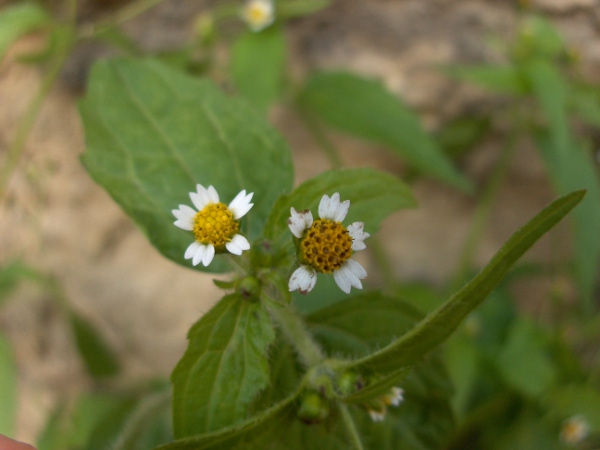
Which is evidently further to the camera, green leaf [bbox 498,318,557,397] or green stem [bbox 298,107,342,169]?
green stem [bbox 298,107,342,169]

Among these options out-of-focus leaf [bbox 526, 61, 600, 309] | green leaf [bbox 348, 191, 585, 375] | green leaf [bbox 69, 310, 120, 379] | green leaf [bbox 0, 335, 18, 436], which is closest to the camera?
green leaf [bbox 348, 191, 585, 375]

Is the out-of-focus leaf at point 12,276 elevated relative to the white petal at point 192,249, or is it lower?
elevated

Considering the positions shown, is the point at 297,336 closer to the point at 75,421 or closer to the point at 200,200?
the point at 200,200

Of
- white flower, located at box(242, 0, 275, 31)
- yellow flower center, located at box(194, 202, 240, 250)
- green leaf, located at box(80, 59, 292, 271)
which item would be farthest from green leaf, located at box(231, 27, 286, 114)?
yellow flower center, located at box(194, 202, 240, 250)

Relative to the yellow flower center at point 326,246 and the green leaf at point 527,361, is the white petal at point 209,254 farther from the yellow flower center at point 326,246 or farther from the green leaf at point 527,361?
the green leaf at point 527,361

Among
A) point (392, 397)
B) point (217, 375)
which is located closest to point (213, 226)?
point (217, 375)

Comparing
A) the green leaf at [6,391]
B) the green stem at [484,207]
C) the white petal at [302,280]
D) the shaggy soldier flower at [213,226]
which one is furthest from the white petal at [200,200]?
the green stem at [484,207]

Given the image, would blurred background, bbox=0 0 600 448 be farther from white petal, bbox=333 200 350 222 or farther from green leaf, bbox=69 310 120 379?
white petal, bbox=333 200 350 222
